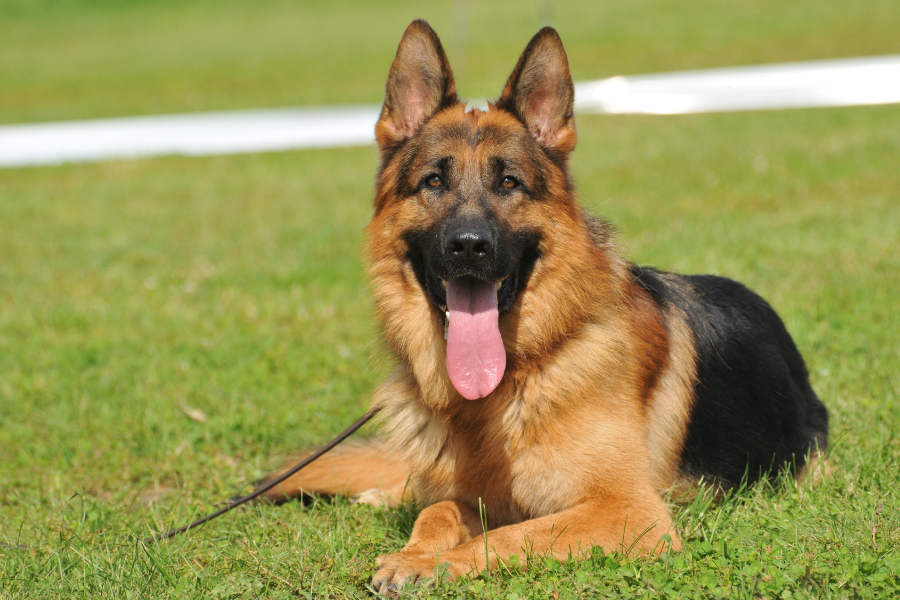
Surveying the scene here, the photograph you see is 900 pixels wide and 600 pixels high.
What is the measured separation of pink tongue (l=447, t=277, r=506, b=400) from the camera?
3.71 metres

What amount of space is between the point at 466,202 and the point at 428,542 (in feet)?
5.04

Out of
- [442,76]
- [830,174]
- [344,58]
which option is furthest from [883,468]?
[344,58]

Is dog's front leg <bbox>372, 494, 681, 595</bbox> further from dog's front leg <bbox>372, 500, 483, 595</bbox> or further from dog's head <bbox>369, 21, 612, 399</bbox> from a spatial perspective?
dog's head <bbox>369, 21, 612, 399</bbox>

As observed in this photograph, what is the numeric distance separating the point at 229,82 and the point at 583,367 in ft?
80.9

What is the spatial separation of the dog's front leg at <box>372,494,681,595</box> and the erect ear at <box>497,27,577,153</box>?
5.93 ft

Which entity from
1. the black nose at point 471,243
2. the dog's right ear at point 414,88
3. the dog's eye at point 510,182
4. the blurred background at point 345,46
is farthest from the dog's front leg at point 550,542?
the blurred background at point 345,46

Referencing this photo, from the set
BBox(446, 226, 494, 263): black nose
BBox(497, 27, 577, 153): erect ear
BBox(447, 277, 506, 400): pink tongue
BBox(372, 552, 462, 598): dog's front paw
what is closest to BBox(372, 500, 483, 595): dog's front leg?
BBox(372, 552, 462, 598): dog's front paw

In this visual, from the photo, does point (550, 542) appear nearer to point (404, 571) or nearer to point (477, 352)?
point (404, 571)

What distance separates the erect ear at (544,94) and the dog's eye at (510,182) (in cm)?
33

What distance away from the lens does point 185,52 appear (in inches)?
1292

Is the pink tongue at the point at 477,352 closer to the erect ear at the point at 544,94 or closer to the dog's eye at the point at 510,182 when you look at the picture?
the dog's eye at the point at 510,182

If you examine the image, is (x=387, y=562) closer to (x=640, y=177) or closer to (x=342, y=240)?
(x=342, y=240)

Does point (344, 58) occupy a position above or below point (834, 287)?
above

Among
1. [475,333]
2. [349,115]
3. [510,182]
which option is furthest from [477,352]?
[349,115]
